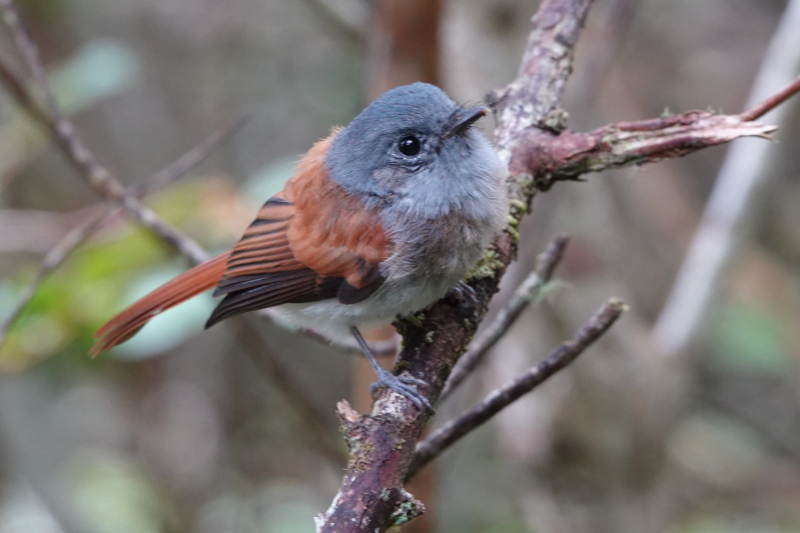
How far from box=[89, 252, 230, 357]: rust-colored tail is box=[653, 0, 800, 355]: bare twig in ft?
7.81

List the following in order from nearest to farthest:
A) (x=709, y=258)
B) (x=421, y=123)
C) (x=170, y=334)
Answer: (x=421, y=123) < (x=170, y=334) < (x=709, y=258)

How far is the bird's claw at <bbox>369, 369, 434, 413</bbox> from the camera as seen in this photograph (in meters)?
1.78

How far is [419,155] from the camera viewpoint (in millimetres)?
2410

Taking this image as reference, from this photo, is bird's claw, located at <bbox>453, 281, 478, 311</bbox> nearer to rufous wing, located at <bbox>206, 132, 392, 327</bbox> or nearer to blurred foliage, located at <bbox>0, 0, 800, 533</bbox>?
rufous wing, located at <bbox>206, 132, 392, 327</bbox>

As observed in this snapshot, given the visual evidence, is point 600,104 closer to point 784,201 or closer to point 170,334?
point 784,201

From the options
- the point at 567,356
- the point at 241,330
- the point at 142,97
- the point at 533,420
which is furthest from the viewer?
the point at 142,97

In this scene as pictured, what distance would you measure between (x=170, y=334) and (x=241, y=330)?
56 centimetres

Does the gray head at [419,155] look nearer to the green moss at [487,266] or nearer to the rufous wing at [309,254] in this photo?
the rufous wing at [309,254]

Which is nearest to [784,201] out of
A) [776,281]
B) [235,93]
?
[776,281]

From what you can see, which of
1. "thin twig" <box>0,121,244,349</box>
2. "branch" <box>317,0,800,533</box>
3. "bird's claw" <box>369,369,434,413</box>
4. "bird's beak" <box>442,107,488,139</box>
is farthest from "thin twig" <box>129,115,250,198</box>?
"bird's claw" <box>369,369,434,413</box>

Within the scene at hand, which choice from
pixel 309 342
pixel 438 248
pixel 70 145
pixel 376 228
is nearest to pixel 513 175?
pixel 438 248

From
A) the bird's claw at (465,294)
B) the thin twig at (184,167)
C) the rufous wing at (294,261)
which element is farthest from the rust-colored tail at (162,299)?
the bird's claw at (465,294)

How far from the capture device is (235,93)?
7023 millimetres

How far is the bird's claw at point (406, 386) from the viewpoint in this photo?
5.83ft
